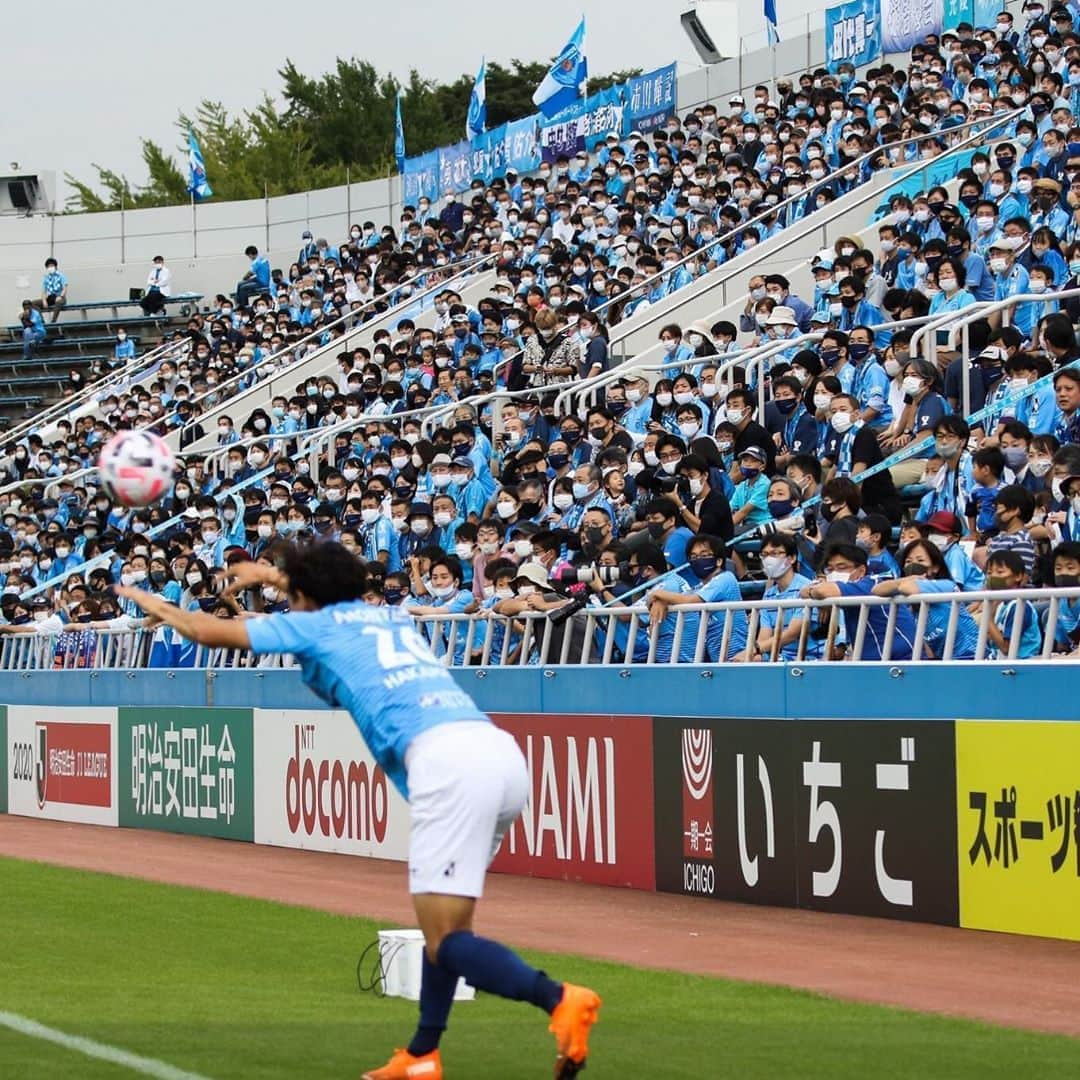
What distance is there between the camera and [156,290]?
49.0 meters

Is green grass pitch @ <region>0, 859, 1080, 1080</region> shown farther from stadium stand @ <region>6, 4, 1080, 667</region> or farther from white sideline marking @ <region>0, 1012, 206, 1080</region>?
stadium stand @ <region>6, 4, 1080, 667</region>

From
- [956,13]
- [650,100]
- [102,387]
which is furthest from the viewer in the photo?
[102,387]

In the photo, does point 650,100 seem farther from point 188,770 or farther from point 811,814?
point 811,814

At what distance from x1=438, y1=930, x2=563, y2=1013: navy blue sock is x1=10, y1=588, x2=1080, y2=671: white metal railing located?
17.7ft

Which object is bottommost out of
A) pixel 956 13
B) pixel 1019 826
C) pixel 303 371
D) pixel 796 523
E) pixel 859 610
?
pixel 1019 826

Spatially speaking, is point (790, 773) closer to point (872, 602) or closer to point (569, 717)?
point (872, 602)

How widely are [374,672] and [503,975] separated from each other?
109 centimetres

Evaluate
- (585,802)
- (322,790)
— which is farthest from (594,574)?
(322,790)

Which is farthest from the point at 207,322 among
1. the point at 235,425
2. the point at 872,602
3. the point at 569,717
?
the point at 872,602

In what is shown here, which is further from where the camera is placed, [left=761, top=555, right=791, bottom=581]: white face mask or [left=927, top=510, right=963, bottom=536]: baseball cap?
[left=761, top=555, right=791, bottom=581]: white face mask

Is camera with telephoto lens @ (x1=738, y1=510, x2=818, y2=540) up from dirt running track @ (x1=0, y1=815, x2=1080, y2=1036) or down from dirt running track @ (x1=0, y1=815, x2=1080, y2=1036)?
up

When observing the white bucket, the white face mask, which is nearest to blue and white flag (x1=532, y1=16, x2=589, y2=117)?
the white face mask

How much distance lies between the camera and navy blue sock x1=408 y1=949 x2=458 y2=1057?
7.03 metres

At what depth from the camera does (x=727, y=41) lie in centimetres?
4334
